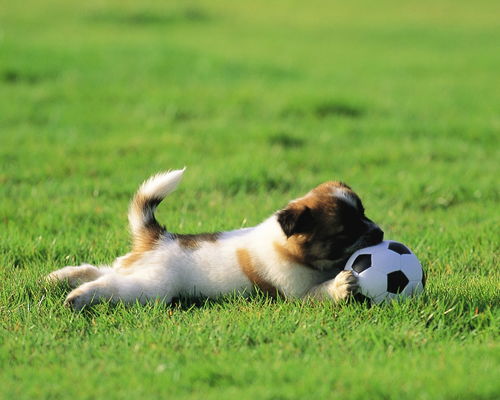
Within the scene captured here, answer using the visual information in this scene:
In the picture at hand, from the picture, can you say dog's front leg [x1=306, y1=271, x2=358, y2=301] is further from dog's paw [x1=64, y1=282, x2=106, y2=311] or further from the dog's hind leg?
the dog's hind leg

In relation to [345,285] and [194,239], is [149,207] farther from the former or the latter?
[345,285]

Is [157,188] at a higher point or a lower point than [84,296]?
higher

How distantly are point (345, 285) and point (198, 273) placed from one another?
0.96 metres

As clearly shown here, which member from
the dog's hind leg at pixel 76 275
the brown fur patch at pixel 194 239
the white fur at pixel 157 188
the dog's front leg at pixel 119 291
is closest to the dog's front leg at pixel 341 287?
the brown fur patch at pixel 194 239

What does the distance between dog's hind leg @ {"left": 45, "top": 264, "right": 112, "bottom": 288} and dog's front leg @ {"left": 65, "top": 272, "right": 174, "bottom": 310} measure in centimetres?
30

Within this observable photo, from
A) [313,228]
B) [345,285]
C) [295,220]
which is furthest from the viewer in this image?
[313,228]

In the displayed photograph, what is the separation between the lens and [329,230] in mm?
4883

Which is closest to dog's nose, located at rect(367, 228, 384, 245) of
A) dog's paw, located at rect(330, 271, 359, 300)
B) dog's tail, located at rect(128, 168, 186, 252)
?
dog's paw, located at rect(330, 271, 359, 300)

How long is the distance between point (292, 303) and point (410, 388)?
4.42 feet

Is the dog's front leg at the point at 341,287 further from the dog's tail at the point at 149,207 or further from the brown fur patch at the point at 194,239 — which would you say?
the dog's tail at the point at 149,207

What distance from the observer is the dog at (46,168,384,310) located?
488cm

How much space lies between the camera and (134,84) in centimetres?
1277

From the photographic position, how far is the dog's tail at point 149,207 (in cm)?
518

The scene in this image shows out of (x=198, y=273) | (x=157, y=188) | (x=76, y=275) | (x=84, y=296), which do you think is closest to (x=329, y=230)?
(x=198, y=273)
